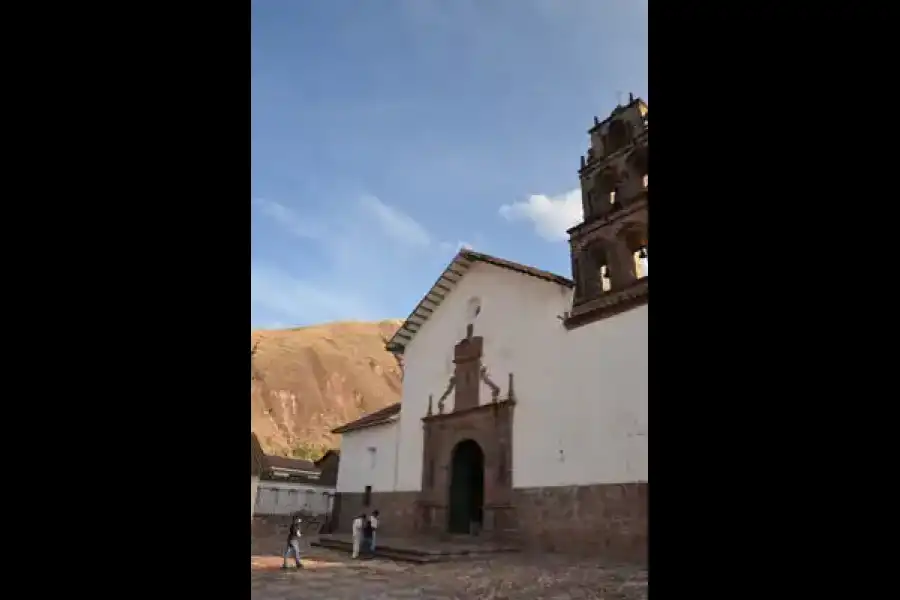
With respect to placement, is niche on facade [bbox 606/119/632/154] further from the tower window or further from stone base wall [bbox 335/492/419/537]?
stone base wall [bbox 335/492/419/537]

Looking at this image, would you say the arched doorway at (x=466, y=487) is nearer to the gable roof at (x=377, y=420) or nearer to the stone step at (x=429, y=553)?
the stone step at (x=429, y=553)

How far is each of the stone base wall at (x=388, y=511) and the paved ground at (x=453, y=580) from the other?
5187mm

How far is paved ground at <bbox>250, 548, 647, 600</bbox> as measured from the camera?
8.25m

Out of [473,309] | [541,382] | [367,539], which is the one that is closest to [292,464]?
[473,309]

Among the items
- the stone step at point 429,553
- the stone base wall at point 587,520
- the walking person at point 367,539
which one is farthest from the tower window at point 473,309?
the stone step at point 429,553

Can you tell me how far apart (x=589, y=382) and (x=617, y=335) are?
131 cm

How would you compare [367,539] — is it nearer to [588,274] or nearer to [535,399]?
[535,399]

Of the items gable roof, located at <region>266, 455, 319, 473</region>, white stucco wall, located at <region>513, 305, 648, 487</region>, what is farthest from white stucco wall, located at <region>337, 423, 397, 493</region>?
gable roof, located at <region>266, 455, 319, 473</region>

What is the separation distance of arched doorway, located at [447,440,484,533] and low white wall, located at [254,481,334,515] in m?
9.73

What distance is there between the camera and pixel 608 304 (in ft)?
46.5
